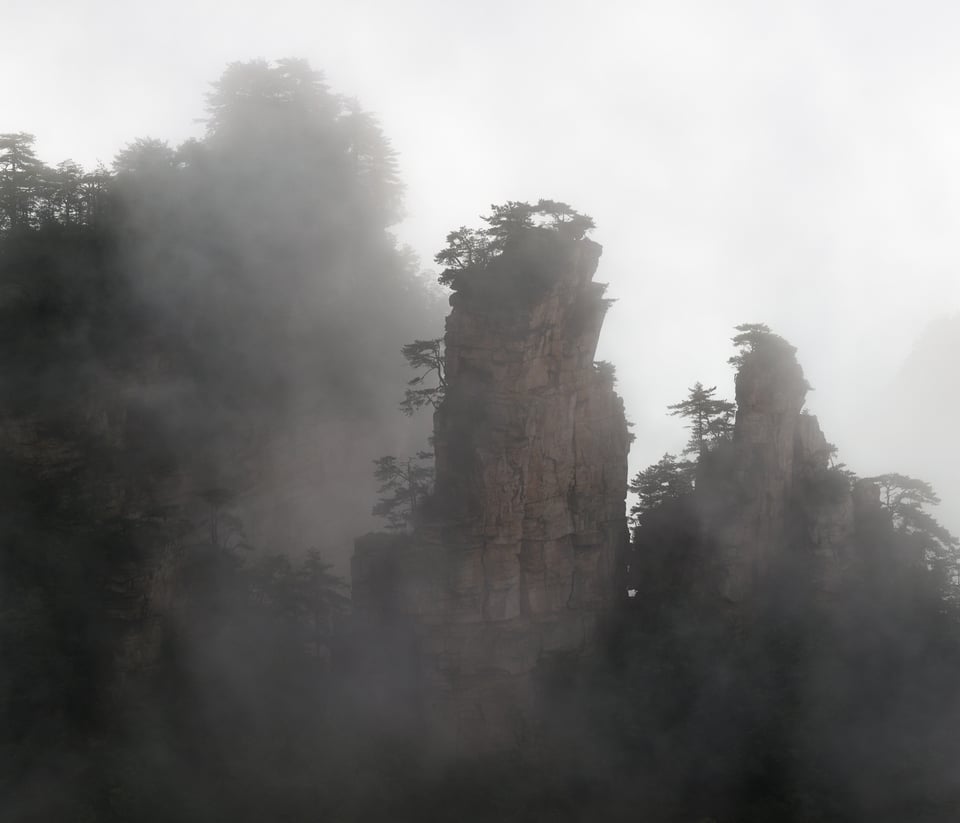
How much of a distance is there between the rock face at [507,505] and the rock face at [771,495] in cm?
498

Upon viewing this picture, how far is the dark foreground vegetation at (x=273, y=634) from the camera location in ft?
113

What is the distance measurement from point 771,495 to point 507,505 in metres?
10.2

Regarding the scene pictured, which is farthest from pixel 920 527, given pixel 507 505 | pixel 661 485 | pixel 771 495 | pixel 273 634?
pixel 273 634

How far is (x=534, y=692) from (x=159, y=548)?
16.3 m

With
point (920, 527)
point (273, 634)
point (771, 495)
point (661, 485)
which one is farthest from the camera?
point (273, 634)

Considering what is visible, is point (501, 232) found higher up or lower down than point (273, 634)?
higher up

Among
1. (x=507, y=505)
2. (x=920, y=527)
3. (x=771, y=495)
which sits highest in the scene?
(x=771, y=495)

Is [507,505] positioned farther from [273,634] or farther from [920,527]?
[920,527]

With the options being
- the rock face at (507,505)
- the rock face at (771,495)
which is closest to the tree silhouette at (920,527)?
the rock face at (771,495)

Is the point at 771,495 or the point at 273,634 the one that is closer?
the point at 771,495

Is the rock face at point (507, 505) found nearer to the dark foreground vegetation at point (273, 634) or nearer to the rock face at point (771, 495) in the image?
the dark foreground vegetation at point (273, 634)

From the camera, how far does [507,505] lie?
3562 centimetres

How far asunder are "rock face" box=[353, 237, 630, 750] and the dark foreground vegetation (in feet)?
4.21

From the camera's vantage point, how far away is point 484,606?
118 ft
